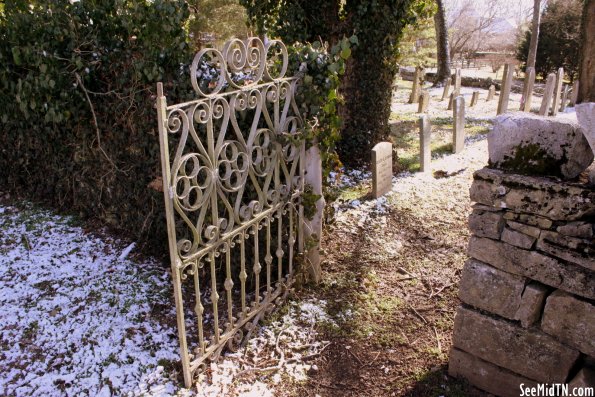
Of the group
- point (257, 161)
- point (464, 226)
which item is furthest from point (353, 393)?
point (464, 226)

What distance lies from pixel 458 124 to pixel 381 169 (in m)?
3.03

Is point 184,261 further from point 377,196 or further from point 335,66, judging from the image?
point 377,196

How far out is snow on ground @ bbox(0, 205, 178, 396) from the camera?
10.4ft

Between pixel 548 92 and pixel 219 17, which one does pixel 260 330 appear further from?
pixel 219 17

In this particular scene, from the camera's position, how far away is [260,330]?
382cm

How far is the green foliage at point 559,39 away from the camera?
22.1 m

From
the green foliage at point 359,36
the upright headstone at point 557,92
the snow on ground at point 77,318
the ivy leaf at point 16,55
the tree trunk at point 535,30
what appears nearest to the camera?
the snow on ground at point 77,318

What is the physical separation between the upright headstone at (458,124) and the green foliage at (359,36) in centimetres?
158

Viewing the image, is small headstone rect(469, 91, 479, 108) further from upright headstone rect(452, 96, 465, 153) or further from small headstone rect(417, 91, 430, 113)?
upright headstone rect(452, 96, 465, 153)

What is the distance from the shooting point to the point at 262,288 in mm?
4336

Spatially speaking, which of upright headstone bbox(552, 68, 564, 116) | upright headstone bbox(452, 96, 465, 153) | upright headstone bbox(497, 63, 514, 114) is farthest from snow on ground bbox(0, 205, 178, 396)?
upright headstone bbox(552, 68, 564, 116)

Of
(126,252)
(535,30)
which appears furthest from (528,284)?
(535,30)

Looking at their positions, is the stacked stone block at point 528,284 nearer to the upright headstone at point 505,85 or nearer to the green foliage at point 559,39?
the upright headstone at point 505,85

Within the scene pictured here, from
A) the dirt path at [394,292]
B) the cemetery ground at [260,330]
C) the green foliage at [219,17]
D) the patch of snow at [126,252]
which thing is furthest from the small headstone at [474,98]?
the patch of snow at [126,252]
